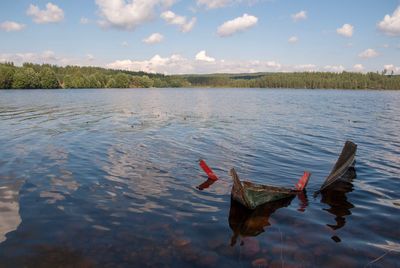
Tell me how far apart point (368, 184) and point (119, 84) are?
593 feet

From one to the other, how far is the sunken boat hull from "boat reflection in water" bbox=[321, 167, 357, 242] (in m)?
2.12

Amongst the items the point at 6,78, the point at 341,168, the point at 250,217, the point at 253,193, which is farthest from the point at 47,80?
the point at 250,217

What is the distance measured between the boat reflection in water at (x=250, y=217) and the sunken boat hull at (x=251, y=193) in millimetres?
192

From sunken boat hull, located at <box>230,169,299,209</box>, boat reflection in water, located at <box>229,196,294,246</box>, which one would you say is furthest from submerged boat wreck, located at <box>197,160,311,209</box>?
boat reflection in water, located at <box>229,196,294,246</box>

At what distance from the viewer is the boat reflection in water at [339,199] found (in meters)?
11.1

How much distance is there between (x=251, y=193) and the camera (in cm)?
1154

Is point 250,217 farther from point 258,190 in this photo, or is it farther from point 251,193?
point 258,190

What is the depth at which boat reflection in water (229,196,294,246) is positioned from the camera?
33.1 ft

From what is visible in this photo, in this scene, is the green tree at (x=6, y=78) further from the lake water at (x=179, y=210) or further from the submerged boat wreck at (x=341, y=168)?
the submerged boat wreck at (x=341, y=168)

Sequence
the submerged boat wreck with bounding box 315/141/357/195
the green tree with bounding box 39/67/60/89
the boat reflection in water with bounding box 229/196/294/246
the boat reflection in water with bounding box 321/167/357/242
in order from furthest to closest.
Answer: the green tree with bounding box 39/67/60/89 < the submerged boat wreck with bounding box 315/141/357/195 < the boat reflection in water with bounding box 321/167/357/242 < the boat reflection in water with bounding box 229/196/294/246

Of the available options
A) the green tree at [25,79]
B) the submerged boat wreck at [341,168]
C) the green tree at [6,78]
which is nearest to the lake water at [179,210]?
the submerged boat wreck at [341,168]

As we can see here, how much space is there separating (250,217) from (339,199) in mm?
4511

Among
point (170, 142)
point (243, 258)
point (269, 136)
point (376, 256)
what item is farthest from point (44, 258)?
point (269, 136)

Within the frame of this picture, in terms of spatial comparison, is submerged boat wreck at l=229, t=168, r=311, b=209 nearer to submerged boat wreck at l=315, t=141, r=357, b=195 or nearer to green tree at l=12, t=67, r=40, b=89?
submerged boat wreck at l=315, t=141, r=357, b=195
